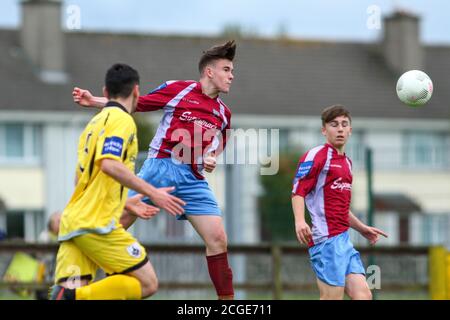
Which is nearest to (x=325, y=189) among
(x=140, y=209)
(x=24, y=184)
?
(x=140, y=209)

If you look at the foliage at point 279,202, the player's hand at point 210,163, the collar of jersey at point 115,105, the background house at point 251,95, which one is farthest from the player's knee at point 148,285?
the background house at point 251,95

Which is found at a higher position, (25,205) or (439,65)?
(439,65)

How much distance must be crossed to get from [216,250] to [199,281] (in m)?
9.08

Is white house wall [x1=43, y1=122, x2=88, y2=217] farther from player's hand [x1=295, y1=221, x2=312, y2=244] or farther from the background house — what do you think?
player's hand [x1=295, y1=221, x2=312, y2=244]

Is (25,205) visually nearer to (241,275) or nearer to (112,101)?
(241,275)

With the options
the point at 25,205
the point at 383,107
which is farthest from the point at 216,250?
the point at 383,107

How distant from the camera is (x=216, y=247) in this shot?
32.9 ft

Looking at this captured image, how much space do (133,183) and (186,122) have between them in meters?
2.14

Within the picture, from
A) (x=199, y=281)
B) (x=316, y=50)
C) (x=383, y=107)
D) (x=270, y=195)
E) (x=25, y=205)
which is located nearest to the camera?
(x=199, y=281)

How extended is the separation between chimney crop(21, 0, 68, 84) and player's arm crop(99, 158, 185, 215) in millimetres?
37743

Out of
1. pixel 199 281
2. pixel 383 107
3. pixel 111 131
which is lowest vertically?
pixel 199 281

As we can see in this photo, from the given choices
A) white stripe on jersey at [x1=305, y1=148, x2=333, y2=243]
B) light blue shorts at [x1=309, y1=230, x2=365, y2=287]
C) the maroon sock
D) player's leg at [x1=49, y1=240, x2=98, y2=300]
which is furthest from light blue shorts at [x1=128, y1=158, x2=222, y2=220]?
player's leg at [x1=49, y1=240, x2=98, y2=300]

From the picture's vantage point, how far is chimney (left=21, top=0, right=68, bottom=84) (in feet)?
148

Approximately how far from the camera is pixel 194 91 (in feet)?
A: 33.6
